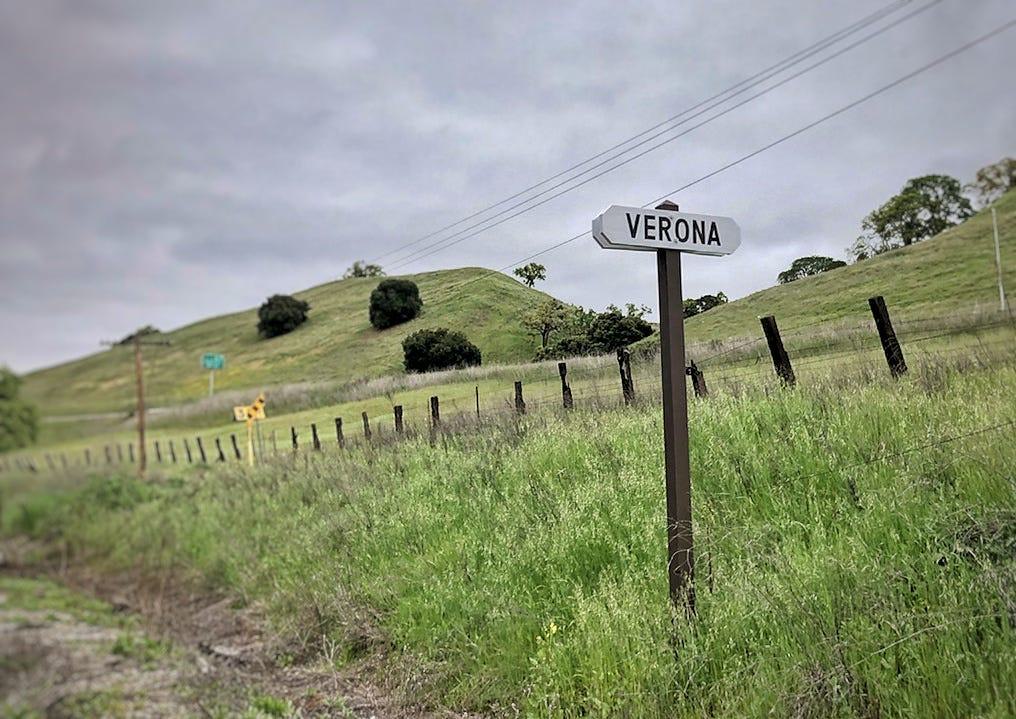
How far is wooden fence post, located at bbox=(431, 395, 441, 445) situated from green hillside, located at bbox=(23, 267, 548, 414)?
2.24 ft

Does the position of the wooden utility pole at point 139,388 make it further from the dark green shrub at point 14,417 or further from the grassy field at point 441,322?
the dark green shrub at point 14,417

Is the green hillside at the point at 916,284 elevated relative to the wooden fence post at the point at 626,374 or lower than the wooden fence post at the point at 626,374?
elevated

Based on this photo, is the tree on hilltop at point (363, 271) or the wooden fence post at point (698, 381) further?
the wooden fence post at point (698, 381)

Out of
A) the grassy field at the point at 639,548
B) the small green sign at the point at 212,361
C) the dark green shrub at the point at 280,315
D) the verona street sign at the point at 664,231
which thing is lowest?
the grassy field at the point at 639,548

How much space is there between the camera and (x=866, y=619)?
3000mm

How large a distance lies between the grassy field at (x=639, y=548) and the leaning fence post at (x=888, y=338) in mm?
169

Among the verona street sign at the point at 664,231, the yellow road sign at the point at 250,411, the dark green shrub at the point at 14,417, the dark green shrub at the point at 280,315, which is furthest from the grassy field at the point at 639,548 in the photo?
the verona street sign at the point at 664,231

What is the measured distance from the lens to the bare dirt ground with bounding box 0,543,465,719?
54.4 inches

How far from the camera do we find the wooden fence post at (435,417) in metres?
5.85

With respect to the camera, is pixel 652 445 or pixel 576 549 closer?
A: pixel 576 549

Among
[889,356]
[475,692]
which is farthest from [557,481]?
[889,356]

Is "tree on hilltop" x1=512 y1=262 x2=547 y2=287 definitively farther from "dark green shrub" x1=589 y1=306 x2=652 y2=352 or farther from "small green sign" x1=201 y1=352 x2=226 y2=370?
"small green sign" x1=201 y1=352 x2=226 y2=370

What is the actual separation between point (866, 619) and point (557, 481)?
295cm

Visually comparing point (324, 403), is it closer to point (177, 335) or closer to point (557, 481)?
point (177, 335)
